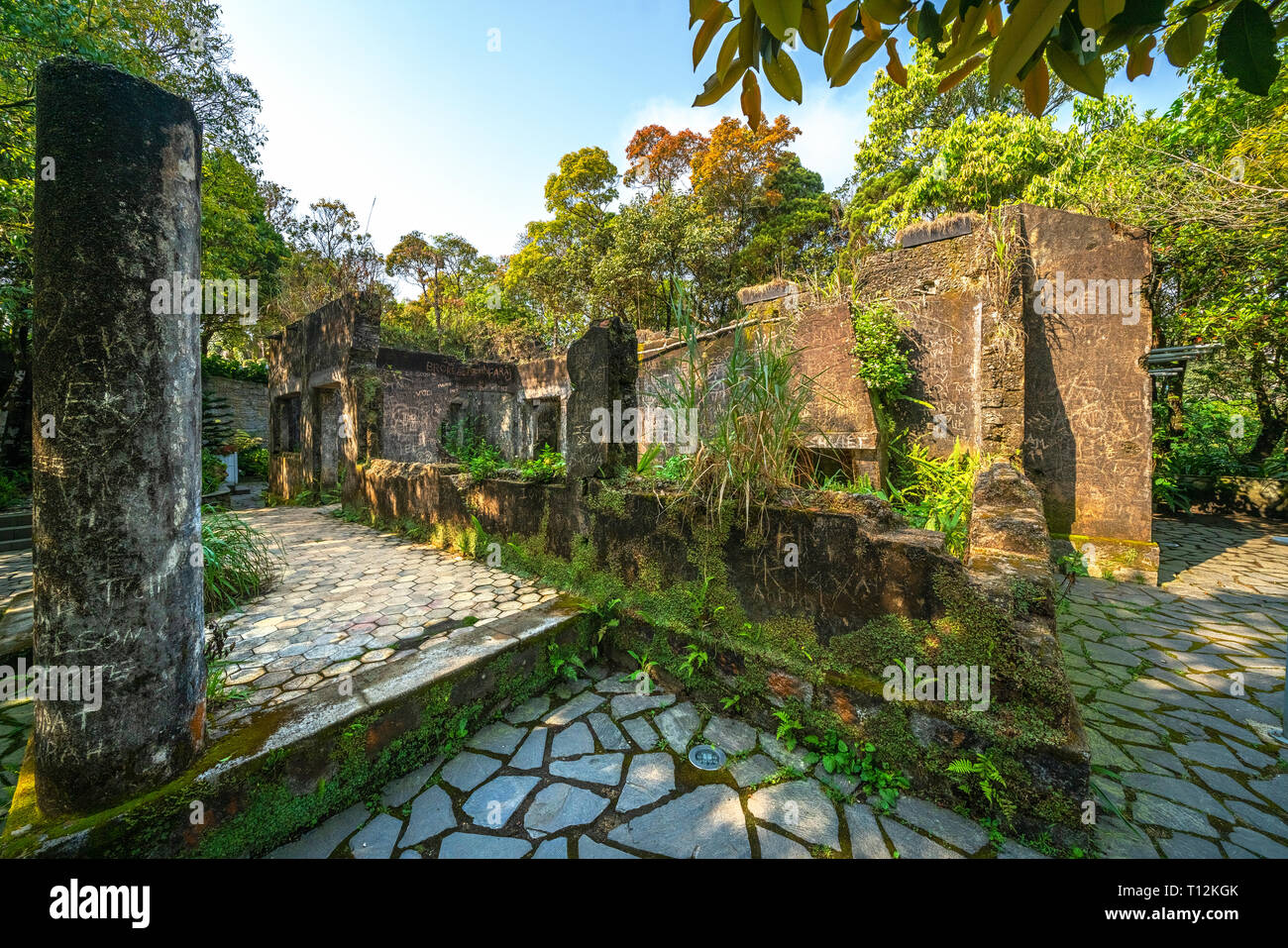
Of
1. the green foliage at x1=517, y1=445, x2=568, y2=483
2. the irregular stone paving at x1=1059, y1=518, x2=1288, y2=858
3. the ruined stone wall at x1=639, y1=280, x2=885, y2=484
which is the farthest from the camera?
the ruined stone wall at x1=639, y1=280, x2=885, y2=484

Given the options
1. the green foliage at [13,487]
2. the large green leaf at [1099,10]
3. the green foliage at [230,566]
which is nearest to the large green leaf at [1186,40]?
the large green leaf at [1099,10]

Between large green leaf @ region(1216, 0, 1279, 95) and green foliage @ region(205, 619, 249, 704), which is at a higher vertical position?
large green leaf @ region(1216, 0, 1279, 95)

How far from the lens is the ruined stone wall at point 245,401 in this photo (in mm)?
14702

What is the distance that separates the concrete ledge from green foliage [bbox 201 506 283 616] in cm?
185

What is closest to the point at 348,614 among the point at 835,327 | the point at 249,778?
the point at 249,778

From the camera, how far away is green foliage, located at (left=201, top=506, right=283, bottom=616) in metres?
3.43

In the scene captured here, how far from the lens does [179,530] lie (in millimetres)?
1649

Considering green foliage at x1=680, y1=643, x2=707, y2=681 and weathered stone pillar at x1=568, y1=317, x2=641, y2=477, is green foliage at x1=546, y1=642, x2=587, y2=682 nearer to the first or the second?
green foliage at x1=680, y1=643, x2=707, y2=681

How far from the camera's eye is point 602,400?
10.5 ft

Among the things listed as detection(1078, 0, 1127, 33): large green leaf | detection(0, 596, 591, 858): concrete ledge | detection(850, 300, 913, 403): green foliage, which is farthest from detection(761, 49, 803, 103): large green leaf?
detection(850, 300, 913, 403): green foliage

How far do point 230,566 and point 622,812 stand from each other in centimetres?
366

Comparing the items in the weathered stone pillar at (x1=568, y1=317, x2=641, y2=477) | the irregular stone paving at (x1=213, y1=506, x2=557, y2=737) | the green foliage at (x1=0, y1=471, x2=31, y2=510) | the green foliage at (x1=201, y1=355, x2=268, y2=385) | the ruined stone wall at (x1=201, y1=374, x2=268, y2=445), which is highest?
the green foliage at (x1=201, y1=355, x2=268, y2=385)

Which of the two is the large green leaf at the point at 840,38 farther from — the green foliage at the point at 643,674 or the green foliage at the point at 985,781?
the green foliage at the point at 643,674
